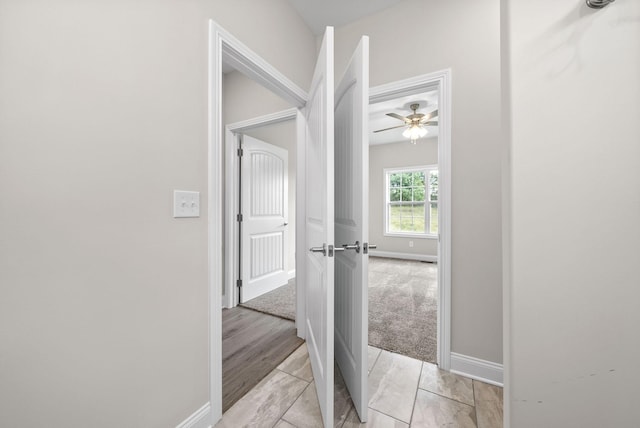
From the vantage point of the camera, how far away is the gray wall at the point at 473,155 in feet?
4.99

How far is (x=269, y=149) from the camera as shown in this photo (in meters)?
3.23

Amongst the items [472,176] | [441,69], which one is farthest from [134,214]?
[441,69]

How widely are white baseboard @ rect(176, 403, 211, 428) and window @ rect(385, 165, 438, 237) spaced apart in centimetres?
515

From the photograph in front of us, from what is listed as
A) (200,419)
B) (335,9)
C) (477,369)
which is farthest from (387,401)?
(335,9)

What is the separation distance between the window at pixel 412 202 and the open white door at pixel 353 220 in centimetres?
447

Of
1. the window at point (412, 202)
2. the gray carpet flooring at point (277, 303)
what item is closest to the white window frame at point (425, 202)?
the window at point (412, 202)

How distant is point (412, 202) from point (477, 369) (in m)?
4.53

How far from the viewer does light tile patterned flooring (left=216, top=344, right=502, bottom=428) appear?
1.26m

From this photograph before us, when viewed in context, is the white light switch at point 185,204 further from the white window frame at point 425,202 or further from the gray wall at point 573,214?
the white window frame at point 425,202

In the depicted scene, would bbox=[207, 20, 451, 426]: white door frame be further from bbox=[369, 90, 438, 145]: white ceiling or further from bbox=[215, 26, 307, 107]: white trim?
bbox=[369, 90, 438, 145]: white ceiling

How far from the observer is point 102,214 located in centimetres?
88

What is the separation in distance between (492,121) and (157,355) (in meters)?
2.19

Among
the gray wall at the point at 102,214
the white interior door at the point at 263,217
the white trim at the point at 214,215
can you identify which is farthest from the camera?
the white interior door at the point at 263,217

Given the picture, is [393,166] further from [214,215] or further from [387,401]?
[214,215]
